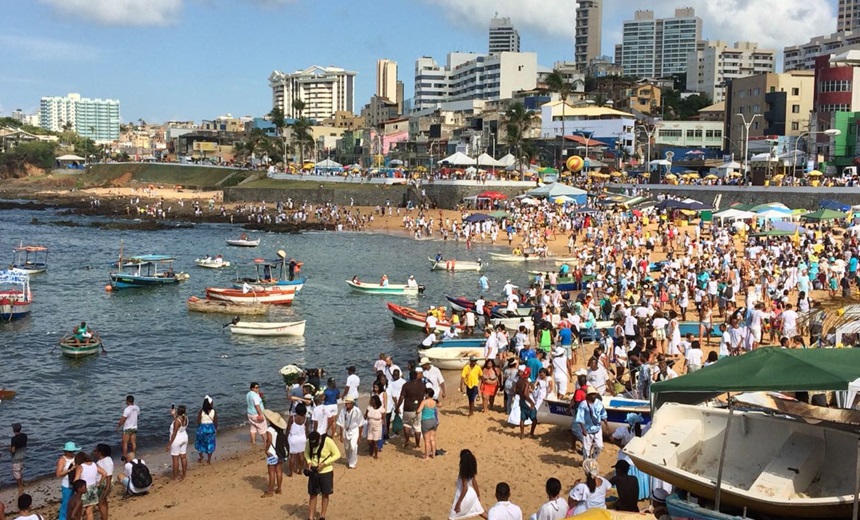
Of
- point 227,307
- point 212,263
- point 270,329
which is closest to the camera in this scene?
point 270,329

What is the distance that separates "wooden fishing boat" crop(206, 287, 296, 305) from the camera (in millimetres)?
32625

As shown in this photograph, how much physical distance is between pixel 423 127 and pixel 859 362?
365 feet

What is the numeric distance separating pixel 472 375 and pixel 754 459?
25.4 feet

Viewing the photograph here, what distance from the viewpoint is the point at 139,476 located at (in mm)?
13930

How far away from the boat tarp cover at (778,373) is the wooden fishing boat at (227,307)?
2425 centimetres

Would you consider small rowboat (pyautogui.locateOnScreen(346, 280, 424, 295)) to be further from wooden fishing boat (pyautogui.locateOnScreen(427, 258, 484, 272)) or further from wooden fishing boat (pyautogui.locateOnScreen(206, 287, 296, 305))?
wooden fishing boat (pyautogui.locateOnScreen(427, 258, 484, 272))

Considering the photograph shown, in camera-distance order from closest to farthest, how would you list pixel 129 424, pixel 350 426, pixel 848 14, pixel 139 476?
pixel 350 426 → pixel 139 476 → pixel 129 424 → pixel 848 14

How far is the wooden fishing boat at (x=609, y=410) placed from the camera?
Result: 13203mm

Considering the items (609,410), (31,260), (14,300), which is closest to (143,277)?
(14,300)

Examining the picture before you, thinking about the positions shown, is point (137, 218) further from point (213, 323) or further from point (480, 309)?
point (480, 309)

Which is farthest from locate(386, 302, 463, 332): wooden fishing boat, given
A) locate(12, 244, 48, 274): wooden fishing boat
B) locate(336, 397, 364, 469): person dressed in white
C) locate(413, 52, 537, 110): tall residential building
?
locate(413, 52, 537, 110): tall residential building

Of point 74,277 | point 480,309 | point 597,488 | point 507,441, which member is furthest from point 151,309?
point 597,488

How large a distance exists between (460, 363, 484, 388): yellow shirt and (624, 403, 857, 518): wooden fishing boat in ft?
22.8

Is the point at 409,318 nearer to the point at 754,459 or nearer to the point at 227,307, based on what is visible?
the point at 227,307
